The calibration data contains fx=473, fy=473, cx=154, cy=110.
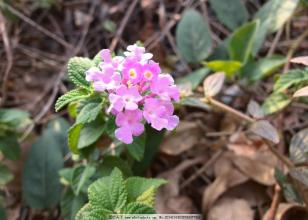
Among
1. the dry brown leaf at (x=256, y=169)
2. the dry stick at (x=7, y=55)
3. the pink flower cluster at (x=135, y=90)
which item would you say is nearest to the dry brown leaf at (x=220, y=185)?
the dry brown leaf at (x=256, y=169)

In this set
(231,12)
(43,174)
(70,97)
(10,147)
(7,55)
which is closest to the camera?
(70,97)

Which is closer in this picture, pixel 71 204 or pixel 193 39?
pixel 71 204

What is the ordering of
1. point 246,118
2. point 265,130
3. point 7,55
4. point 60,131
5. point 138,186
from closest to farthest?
point 138,186 → point 265,130 → point 246,118 → point 60,131 → point 7,55

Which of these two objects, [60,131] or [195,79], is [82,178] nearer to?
[60,131]

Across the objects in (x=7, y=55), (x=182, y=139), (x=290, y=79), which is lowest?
(x=182, y=139)

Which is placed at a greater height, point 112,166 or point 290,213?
point 112,166

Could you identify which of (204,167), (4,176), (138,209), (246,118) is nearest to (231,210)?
(204,167)

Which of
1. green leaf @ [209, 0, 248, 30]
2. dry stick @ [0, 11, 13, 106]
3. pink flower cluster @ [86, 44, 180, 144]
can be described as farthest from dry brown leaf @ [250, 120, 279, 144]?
dry stick @ [0, 11, 13, 106]
